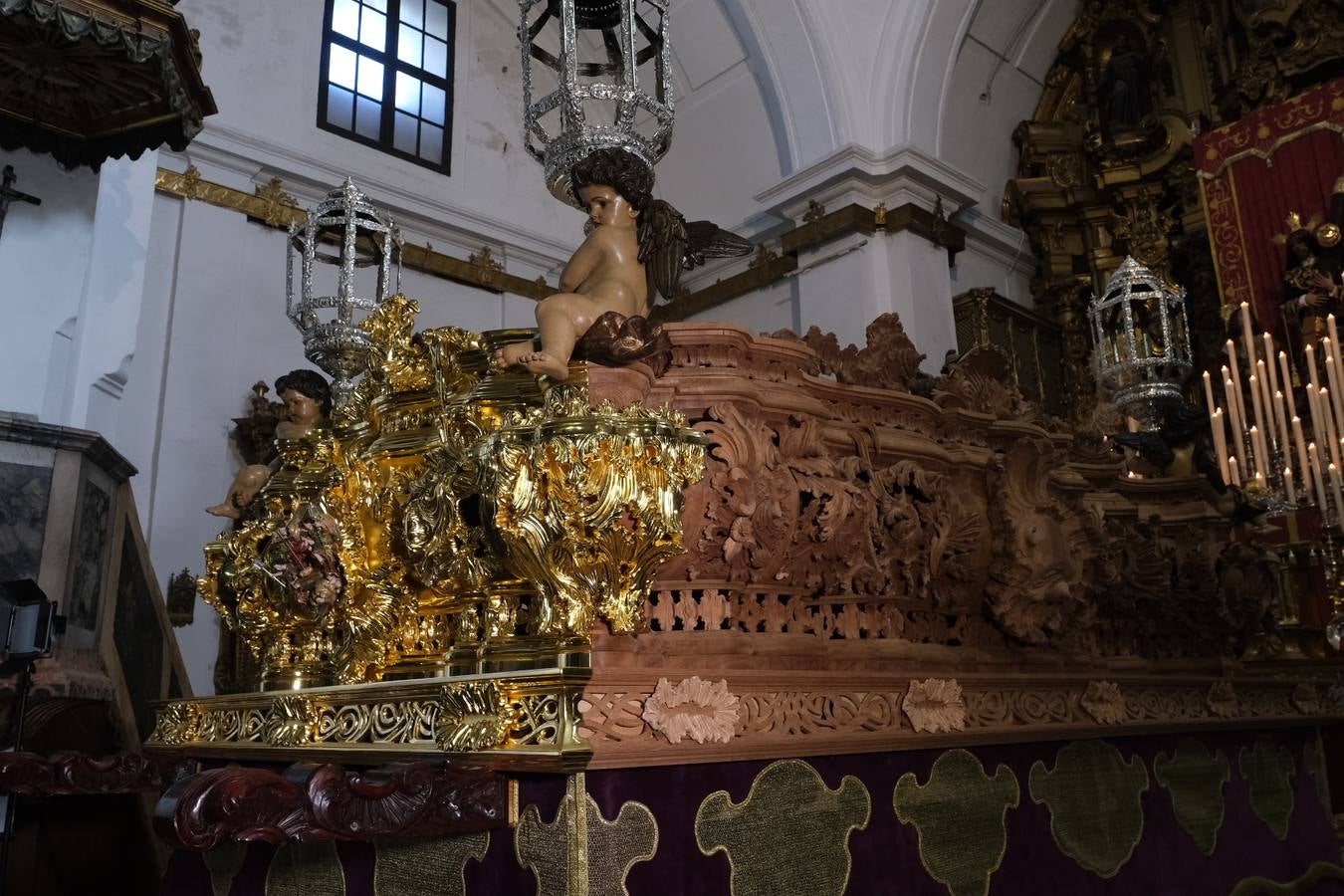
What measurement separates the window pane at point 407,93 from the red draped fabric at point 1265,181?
670 cm

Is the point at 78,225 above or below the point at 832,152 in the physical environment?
below

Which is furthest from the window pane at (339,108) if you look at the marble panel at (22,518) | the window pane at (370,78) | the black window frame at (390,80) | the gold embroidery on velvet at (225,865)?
the gold embroidery on velvet at (225,865)

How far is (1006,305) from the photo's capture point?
8.99 m

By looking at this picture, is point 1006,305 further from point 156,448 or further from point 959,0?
point 156,448

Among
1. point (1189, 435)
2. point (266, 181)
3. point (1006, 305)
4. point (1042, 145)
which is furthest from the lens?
point (1042, 145)

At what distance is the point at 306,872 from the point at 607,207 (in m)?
1.86

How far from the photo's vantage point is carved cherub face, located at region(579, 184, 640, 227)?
9.21 feet

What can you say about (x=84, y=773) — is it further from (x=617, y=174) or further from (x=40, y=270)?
(x=40, y=270)

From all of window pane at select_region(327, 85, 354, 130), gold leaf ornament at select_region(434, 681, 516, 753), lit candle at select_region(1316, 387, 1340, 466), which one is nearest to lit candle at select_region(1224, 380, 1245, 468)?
lit candle at select_region(1316, 387, 1340, 466)

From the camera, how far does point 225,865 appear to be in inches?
117

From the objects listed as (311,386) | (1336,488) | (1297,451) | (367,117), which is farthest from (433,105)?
(1336,488)

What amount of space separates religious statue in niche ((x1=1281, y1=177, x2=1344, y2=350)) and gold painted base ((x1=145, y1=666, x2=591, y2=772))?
23.9 ft

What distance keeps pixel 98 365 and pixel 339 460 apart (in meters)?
3.38

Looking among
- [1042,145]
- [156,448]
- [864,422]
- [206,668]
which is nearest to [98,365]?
[156,448]
